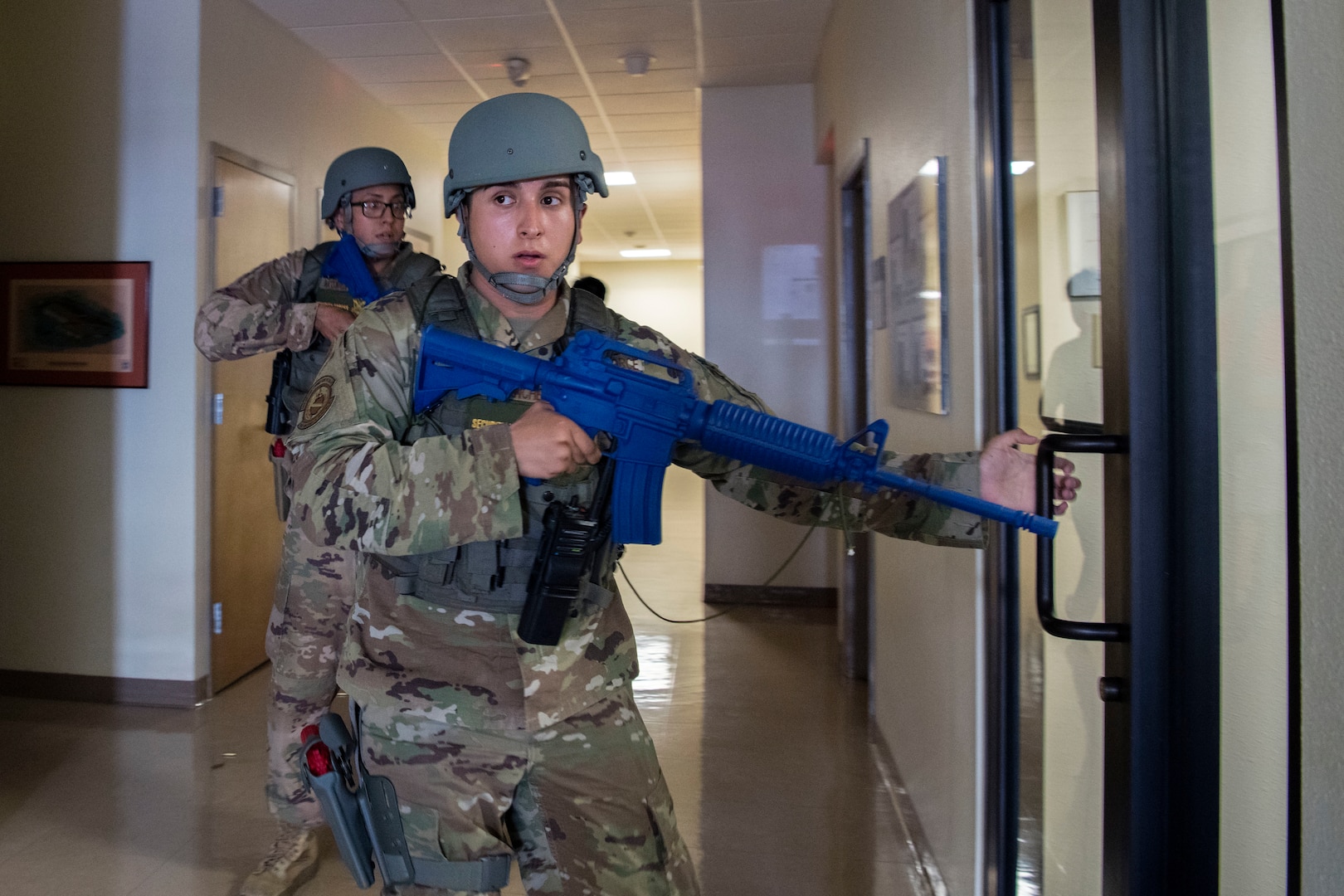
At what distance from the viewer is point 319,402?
1323 mm

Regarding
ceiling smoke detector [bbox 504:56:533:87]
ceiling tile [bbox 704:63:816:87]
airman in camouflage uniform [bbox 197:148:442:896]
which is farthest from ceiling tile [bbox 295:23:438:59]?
airman in camouflage uniform [bbox 197:148:442:896]

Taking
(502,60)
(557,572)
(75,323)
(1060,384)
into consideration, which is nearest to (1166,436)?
(1060,384)

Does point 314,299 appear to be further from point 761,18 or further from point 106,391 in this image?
point 761,18

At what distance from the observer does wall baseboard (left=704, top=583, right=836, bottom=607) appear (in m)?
5.29

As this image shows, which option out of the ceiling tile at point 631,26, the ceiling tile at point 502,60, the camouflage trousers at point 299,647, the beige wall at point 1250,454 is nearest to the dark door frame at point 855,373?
the ceiling tile at point 631,26

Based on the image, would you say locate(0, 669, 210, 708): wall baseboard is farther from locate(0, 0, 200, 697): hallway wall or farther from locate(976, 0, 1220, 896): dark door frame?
locate(976, 0, 1220, 896): dark door frame

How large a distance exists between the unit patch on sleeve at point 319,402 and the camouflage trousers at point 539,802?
421mm

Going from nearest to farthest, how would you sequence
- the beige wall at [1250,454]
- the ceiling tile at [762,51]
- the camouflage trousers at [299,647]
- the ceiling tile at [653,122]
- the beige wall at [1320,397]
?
the beige wall at [1320,397] → the beige wall at [1250,454] → the camouflage trousers at [299,647] → the ceiling tile at [762,51] → the ceiling tile at [653,122]

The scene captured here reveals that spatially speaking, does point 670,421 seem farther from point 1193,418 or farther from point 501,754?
point 1193,418

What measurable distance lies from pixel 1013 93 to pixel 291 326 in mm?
1900

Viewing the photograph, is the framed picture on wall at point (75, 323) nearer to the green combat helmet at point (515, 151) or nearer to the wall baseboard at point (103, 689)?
the wall baseboard at point (103, 689)

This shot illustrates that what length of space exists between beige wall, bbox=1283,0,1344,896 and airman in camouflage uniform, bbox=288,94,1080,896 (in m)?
0.51

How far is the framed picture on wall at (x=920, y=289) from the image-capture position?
2.15m

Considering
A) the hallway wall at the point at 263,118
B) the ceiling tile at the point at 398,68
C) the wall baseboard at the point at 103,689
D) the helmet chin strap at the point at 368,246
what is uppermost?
the ceiling tile at the point at 398,68
